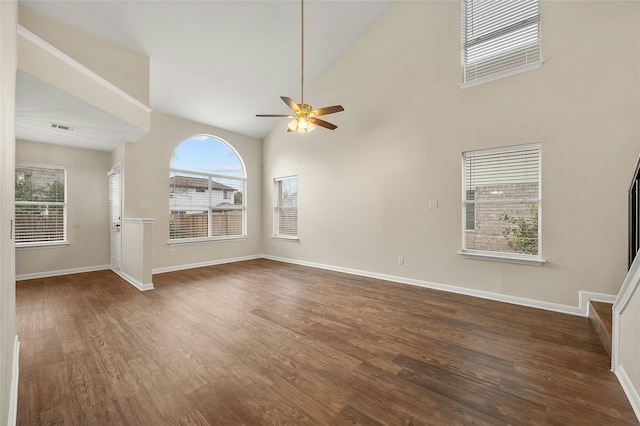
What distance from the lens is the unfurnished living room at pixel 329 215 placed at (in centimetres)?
184

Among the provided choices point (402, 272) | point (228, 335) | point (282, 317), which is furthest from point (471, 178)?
point (228, 335)

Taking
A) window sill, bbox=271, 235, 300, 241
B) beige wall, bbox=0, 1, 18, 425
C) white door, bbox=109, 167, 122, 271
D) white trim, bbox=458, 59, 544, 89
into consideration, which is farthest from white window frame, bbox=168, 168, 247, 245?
white trim, bbox=458, 59, 544, 89

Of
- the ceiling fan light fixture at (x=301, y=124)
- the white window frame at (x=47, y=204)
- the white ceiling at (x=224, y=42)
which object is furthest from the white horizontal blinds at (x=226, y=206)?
the ceiling fan light fixture at (x=301, y=124)

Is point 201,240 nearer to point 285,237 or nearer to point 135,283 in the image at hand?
point 135,283

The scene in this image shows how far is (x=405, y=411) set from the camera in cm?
166

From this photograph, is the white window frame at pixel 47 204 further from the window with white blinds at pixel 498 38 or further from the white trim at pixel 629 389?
the white trim at pixel 629 389

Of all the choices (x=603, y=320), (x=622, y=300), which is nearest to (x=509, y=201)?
(x=603, y=320)

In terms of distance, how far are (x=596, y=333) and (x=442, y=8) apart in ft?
15.3

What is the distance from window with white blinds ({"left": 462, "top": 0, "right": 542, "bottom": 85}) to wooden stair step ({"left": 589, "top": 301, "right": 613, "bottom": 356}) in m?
2.94

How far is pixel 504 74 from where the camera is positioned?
11.8ft

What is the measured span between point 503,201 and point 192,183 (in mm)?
5958

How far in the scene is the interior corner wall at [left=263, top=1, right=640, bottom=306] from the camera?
9.94 feet

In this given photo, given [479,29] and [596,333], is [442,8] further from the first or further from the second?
[596,333]

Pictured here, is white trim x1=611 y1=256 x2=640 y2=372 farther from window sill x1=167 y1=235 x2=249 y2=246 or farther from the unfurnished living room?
window sill x1=167 y1=235 x2=249 y2=246
